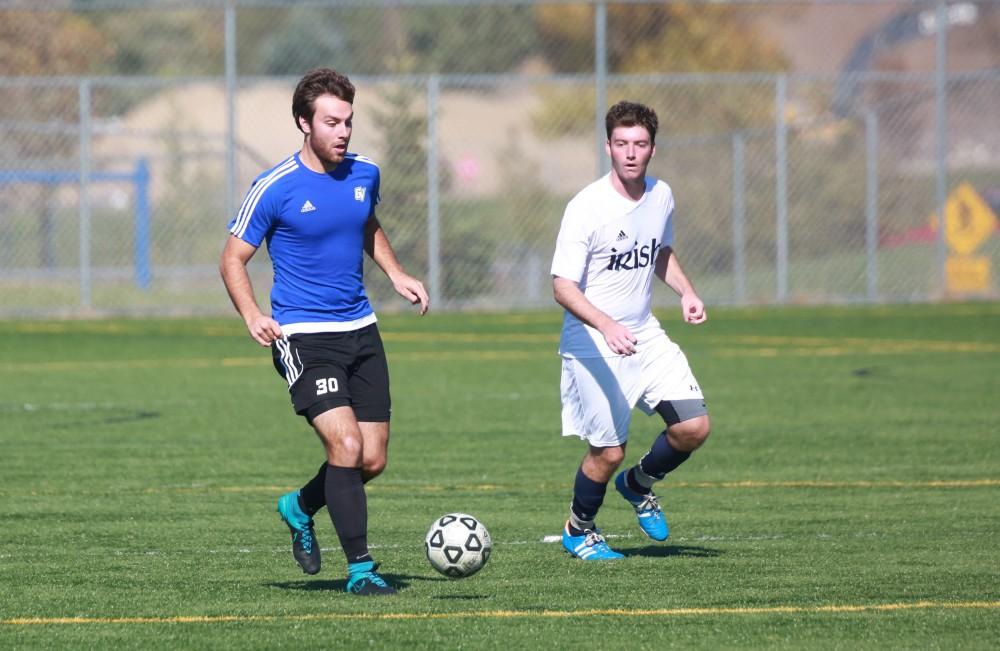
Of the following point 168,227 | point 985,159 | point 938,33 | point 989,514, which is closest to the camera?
point 989,514

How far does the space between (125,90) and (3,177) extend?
30.7m

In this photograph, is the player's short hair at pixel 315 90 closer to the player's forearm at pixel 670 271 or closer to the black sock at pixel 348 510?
the black sock at pixel 348 510

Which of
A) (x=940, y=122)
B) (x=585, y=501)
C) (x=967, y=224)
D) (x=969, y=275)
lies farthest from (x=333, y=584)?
(x=967, y=224)

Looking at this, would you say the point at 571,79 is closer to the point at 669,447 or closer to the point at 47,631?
the point at 669,447

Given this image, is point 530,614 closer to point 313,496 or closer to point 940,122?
point 313,496

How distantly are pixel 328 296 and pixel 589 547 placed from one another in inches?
72.3

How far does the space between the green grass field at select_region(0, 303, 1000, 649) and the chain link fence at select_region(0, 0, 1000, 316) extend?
515 centimetres

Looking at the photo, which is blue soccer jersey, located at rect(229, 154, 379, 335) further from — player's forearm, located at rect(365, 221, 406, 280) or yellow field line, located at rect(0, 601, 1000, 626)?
yellow field line, located at rect(0, 601, 1000, 626)

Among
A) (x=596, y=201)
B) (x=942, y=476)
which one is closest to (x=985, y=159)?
(x=942, y=476)

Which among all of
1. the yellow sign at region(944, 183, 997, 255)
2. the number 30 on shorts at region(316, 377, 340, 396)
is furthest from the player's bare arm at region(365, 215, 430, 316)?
the yellow sign at region(944, 183, 997, 255)

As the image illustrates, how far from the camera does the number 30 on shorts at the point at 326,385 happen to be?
293 inches

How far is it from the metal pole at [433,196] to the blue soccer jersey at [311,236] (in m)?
15.7

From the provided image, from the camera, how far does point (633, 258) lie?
28.3 ft

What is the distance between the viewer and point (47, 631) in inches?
264
